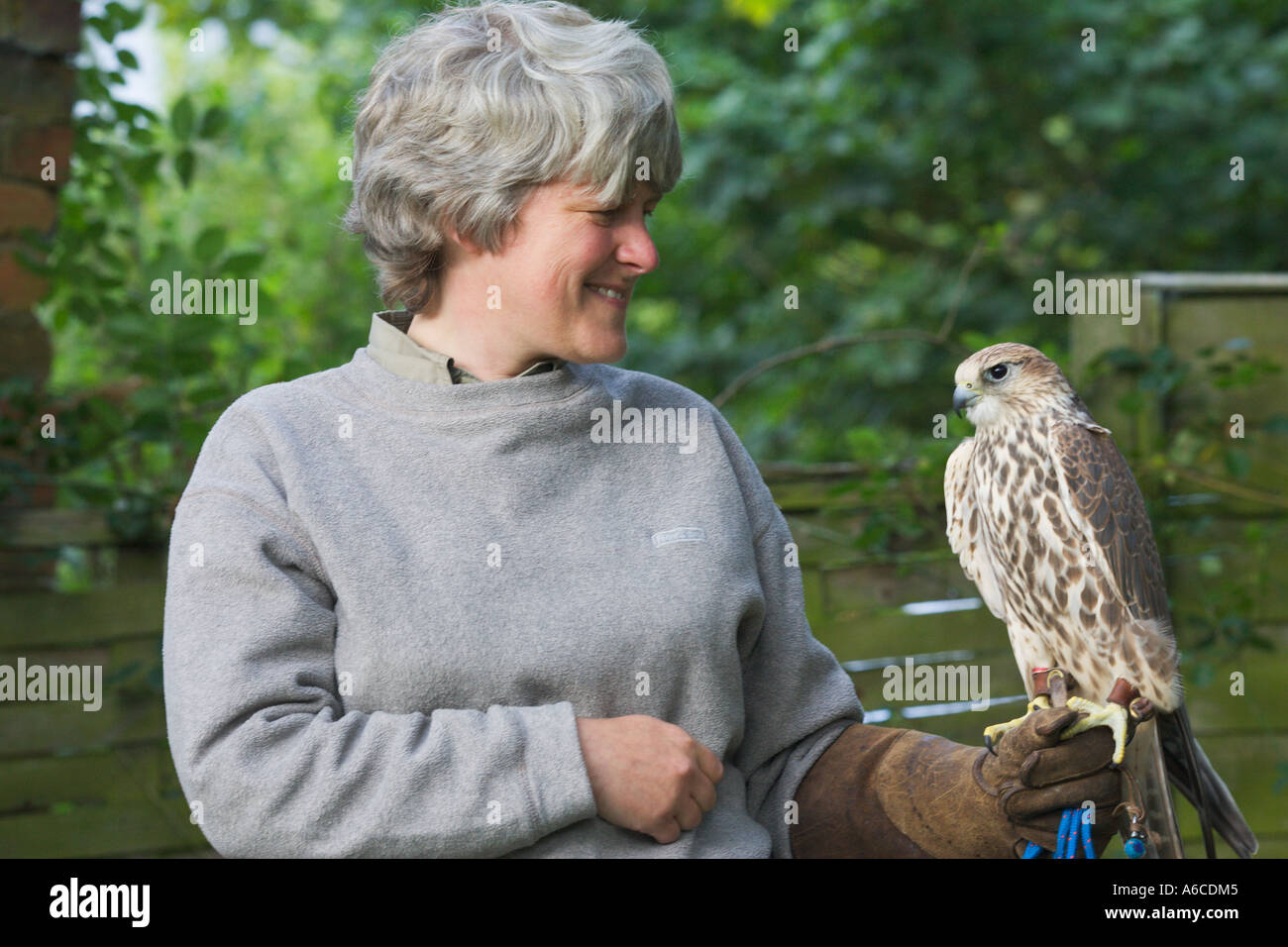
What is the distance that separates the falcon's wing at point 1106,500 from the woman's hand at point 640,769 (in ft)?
1.61

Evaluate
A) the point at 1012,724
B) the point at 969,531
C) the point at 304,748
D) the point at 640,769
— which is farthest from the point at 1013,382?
the point at 304,748

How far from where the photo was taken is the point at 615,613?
4.50ft

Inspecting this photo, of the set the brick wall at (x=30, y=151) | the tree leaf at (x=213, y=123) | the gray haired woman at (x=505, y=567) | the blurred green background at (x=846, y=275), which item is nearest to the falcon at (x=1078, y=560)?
the gray haired woman at (x=505, y=567)

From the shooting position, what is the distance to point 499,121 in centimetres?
137

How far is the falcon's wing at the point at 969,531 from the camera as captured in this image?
1408 mm

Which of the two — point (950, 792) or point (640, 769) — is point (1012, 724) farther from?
point (640, 769)

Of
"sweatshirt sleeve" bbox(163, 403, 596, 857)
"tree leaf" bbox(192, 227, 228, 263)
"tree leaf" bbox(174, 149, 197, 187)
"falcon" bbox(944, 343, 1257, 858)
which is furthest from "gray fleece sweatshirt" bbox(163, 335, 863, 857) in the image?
"tree leaf" bbox(174, 149, 197, 187)

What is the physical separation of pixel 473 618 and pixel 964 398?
60 cm

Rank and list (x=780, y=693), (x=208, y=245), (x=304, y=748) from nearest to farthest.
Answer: (x=304, y=748) → (x=780, y=693) → (x=208, y=245)

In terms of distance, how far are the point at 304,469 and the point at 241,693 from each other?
0.26m

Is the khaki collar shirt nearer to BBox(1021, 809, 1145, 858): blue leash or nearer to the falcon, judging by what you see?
the falcon

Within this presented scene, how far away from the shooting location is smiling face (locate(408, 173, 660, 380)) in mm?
1367

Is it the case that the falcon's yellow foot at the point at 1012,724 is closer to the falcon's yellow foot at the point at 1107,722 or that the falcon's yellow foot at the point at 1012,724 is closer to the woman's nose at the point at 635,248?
the falcon's yellow foot at the point at 1107,722
